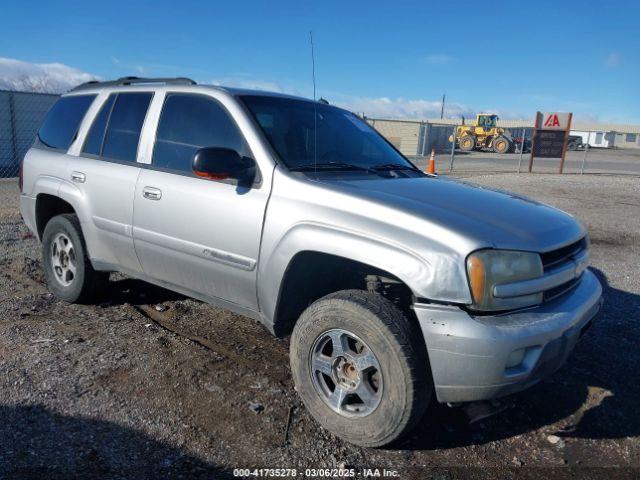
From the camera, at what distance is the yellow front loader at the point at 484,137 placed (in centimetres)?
3797

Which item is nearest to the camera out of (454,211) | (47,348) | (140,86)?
(454,211)

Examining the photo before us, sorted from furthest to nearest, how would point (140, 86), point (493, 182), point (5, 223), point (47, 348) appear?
point (493, 182)
point (5, 223)
point (140, 86)
point (47, 348)

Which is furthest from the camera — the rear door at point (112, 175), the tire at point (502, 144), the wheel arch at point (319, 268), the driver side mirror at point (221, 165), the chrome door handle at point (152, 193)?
the tire at point (502, 144)

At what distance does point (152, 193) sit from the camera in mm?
3836

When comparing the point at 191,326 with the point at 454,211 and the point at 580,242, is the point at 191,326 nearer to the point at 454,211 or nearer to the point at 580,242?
the point at 454,211

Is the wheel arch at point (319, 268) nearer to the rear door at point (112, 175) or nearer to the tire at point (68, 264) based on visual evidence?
the rear door at point (112, 175)

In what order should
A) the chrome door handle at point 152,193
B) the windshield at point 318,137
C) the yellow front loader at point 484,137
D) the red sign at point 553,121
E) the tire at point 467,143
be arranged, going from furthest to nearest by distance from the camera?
1. the tire at point 467,143
2. the yellow front loader at point 484,137
3. the red sign at point 553,121
4. the chrome door handle at point 152,193
5. the windshield at point 318,137

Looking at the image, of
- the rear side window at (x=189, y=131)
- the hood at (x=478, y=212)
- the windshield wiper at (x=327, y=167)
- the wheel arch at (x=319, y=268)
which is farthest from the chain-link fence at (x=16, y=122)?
the hood at (x=478, y=212)

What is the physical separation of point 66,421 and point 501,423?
2.50 m

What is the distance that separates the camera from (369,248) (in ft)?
9.23

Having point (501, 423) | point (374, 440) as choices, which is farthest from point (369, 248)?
point (501, 423)

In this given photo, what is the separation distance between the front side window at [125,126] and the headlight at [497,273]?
270cm

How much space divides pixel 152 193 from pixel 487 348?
2.47 metres

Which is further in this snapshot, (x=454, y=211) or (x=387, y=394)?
(x=454, y=211)
